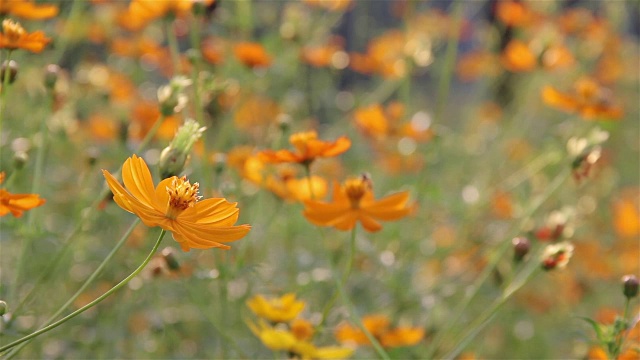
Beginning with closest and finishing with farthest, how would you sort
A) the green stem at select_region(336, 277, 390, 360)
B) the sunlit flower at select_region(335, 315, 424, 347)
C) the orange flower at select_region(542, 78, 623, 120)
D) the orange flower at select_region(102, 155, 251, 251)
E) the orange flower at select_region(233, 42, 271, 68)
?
the orange flower at select_region(102, 155, 251, 251) → the green stem at select_region(336, 277, 390, 360) → the sunlit flower at select_region(335, 315, 424, 347) → the orange flower at select_region(542, 78, 623, 120) → the orange flower at select_region(233, 42, 271, 68)

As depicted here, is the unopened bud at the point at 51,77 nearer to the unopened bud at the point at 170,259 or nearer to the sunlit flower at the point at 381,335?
the unopened bud at the point at 170,259

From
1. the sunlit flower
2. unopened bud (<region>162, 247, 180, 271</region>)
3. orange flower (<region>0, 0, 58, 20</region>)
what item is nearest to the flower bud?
unopened bud (<region>162, 247, 180, 271</region>)

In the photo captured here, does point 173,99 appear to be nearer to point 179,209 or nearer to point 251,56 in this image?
point 179,209

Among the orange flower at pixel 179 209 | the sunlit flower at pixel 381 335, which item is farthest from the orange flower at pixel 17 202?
the sunlit flower at pixel 381 335

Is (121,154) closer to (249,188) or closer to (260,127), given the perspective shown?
(249,188)

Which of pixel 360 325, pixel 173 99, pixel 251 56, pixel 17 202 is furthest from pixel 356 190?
pixel 251 56

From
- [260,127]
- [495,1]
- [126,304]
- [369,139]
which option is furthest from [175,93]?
[495,1]

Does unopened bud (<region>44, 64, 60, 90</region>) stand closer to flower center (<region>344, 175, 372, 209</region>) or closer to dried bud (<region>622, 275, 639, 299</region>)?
flower center (<region>344, 175, 372, 209</region>)
